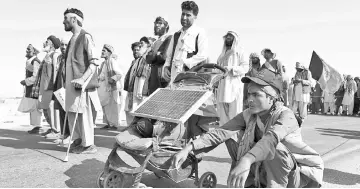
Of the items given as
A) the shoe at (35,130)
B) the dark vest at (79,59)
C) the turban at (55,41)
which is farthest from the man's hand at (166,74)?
the shoe at (35,130)

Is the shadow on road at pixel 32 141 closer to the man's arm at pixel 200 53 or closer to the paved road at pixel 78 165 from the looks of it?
the paved road at pixel 78 165

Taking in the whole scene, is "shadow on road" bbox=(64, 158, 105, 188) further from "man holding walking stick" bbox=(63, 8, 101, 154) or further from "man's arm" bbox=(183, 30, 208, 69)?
→ "man's arm" bbox=(183, 30, 208, 69)

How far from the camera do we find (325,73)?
31.7 ft

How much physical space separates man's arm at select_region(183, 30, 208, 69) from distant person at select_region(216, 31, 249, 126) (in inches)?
75.4

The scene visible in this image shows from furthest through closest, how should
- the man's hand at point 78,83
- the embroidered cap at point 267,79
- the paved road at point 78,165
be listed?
the man's hand at point 78,83 < the paved road at point 78,165 < the embroidered cap at point 267,79

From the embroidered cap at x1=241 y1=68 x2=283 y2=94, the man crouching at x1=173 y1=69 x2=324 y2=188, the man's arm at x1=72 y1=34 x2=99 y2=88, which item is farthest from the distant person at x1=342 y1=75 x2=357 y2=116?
the embroidered cap at x1=241 y1=68 x2=283 y2=94

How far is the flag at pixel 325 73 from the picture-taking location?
9634 millimetres

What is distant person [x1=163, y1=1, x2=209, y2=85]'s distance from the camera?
188 inches

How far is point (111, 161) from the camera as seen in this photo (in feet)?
11.3

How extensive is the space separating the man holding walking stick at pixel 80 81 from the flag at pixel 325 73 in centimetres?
666

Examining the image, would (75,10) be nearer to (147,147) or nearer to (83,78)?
(83,78)

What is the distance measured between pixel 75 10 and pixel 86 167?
261 centimetres

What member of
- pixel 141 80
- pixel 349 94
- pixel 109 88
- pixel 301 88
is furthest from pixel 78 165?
pixel 349 94

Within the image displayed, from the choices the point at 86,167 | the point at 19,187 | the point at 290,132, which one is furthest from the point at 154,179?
the point at 290,132
